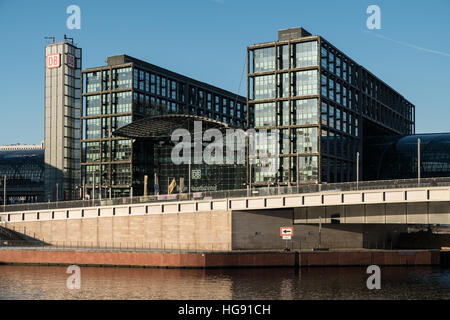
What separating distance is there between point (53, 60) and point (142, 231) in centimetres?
9568

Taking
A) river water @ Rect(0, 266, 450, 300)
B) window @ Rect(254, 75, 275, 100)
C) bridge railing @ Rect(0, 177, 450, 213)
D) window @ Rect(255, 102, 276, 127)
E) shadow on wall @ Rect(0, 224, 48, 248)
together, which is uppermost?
window @ Rect(254, 75, 275, 100)

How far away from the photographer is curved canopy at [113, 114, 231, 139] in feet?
422

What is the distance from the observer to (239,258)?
251ft

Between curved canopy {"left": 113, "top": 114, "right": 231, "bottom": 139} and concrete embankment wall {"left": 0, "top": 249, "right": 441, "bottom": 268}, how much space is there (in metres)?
50.3

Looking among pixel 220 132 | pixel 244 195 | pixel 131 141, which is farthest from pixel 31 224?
pixel 131 141

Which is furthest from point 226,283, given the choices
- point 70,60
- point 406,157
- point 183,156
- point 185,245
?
point 70,60

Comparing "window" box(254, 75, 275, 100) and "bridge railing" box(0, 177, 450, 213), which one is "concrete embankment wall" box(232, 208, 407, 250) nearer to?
"bridge railing" box(0, 177, 450, 213)

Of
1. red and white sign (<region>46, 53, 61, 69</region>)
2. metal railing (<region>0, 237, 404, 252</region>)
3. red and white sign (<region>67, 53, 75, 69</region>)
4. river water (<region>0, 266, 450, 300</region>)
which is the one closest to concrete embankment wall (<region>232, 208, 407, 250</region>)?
metal railing (<region>0, 237, 404, 252</region>)

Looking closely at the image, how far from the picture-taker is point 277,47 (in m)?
133

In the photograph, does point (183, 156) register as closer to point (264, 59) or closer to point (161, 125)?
point (161, 125)

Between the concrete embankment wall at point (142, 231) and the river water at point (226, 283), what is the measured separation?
42.4 ft
